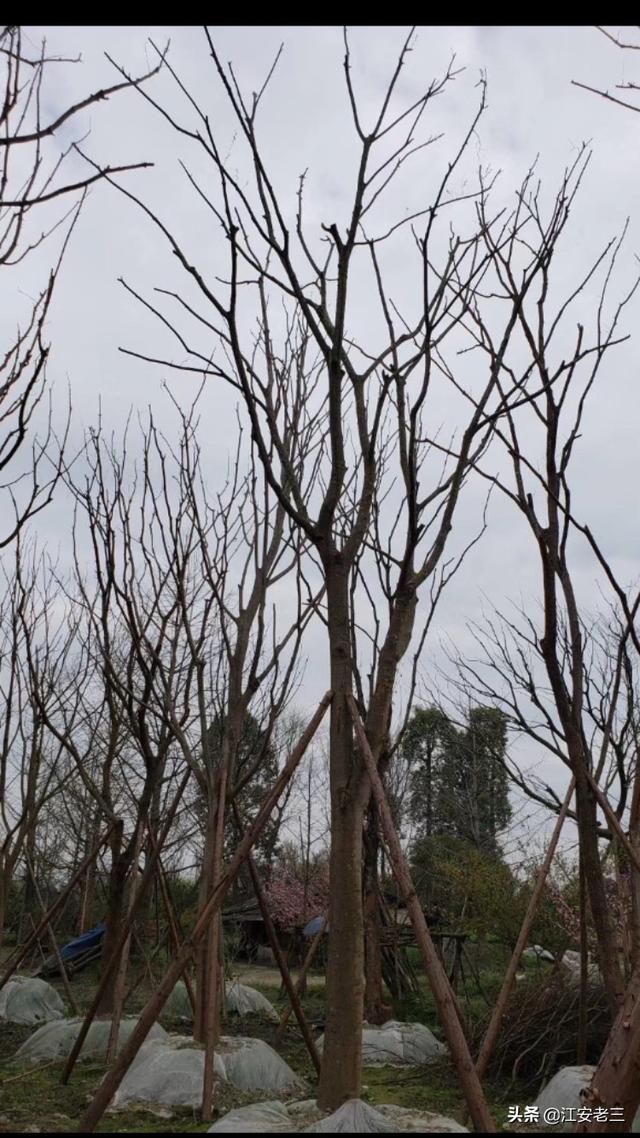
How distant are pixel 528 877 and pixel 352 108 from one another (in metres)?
8.15

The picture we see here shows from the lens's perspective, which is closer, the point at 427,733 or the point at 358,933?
the point at 358,933

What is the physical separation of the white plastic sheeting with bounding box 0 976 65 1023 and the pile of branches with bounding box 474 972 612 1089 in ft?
14.3

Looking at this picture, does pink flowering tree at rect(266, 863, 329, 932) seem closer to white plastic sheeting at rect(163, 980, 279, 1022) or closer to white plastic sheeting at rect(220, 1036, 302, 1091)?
white plastic sheeting at rect(163, 980, 279, 1022)

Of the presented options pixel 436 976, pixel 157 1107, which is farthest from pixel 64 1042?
pixel 436 976

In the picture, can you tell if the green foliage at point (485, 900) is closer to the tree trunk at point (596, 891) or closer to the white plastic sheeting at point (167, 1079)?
the white plastic sheeting at point (167, 1079)

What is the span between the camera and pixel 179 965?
2.63 meters

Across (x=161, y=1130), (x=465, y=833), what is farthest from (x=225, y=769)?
(x=465, y=833)

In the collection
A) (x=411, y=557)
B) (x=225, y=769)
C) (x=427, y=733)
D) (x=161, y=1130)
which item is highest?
(x=427, y=733)

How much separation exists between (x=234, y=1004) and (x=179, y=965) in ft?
21.9

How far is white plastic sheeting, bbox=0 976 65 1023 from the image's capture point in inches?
328

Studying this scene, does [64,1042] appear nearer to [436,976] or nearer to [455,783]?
[436,976]

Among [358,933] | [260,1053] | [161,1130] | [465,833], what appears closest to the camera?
[358,933]

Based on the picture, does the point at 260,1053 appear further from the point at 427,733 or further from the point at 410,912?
the point at 427,733

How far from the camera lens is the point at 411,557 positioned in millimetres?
3146
